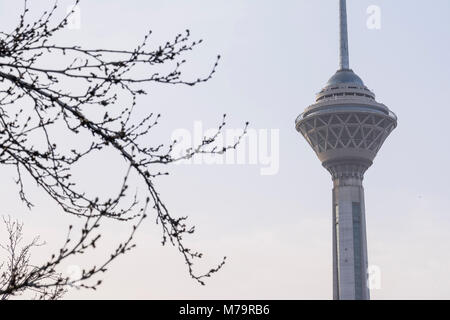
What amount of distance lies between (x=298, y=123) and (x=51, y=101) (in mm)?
122858

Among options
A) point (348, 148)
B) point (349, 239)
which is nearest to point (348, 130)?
point (348, 148)

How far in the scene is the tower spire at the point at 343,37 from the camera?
437 ft

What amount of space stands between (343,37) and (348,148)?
68.2 ft

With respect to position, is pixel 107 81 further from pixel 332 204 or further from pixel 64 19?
pixel 332 204

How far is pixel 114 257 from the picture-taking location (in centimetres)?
868

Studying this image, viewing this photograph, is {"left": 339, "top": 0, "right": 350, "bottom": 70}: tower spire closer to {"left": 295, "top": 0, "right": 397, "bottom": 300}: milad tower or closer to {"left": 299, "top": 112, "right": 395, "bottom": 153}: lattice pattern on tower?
{"left": 295, "top": 0, "right": 397, "bottom": 300}: milad tower

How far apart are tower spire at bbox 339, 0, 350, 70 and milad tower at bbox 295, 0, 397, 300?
2.39 meters

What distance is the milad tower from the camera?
4806 inches

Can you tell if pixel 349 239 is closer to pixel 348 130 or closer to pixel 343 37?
pixel 348 130

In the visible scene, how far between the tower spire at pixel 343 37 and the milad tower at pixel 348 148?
7.83ft

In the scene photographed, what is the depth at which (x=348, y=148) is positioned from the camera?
419 ft

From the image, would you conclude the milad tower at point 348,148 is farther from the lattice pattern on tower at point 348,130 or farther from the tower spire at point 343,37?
the tower spire at point 343,37
